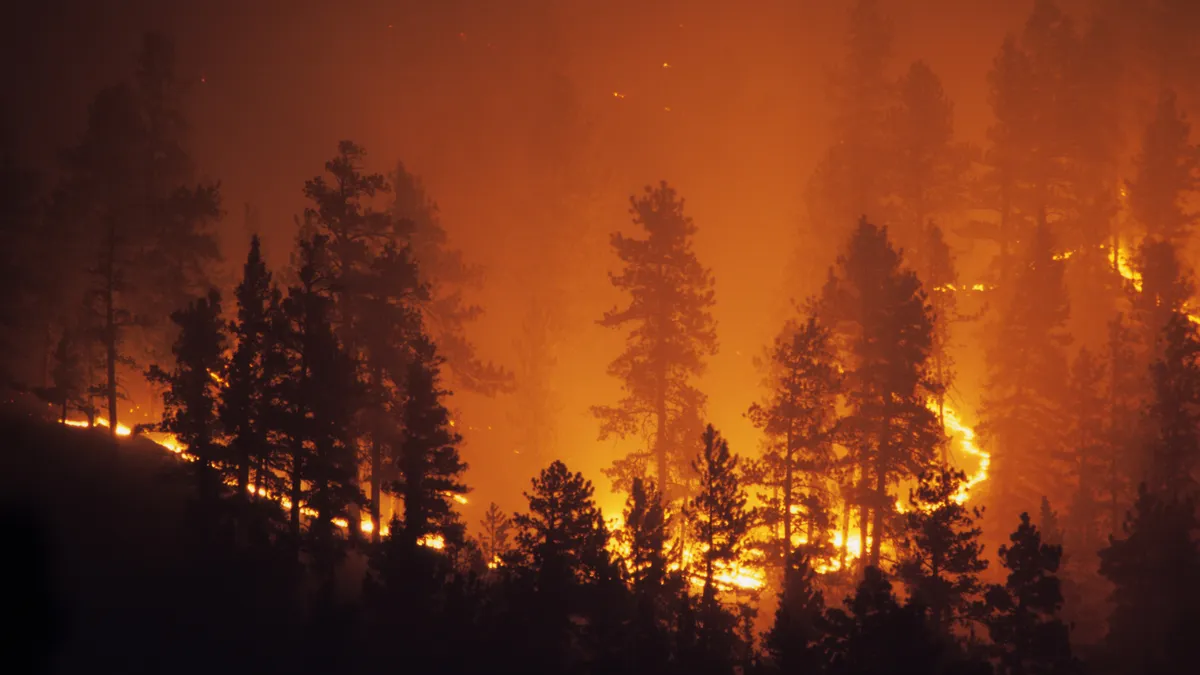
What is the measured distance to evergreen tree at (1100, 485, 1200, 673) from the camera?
1938 centimetres

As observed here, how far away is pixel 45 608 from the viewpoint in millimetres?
16766

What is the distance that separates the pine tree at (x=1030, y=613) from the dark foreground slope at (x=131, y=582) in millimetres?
16039

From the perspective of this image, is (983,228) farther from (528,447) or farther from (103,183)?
(103,183)

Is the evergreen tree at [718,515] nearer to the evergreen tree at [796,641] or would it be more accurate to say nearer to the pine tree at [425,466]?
the evergreen tree at [796,641]

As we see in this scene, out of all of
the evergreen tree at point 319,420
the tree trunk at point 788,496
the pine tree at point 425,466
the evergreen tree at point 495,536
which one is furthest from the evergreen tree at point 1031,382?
the evergreen tree at point 319,420

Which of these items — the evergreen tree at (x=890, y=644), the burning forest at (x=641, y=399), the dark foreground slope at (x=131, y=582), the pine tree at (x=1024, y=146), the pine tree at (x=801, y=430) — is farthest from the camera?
the pine tree at (x=1024, y=146)

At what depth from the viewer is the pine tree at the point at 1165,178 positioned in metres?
41.9

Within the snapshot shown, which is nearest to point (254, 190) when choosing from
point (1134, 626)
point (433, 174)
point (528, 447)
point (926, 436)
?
point (433, 174)

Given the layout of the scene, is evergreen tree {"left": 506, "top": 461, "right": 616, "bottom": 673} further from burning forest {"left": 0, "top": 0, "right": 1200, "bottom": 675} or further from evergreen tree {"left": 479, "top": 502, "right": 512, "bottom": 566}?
evergreen tree {"left": 479, "top": 502, "right": 512, "bottom": 566}

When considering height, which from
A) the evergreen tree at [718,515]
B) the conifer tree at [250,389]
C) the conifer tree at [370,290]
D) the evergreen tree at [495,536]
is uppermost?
the conifer tree at [370,290]

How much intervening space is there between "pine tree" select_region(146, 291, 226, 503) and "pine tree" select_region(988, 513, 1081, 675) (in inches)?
847

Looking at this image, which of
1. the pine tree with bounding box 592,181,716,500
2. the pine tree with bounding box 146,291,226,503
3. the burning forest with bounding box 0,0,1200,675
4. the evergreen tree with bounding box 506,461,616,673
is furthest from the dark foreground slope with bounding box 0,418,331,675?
the pine tree with bounding box 592,181,716,500

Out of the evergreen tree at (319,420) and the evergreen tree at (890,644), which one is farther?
the evergreen tree at (319,420)

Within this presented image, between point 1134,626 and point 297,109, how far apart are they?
9945 cm
